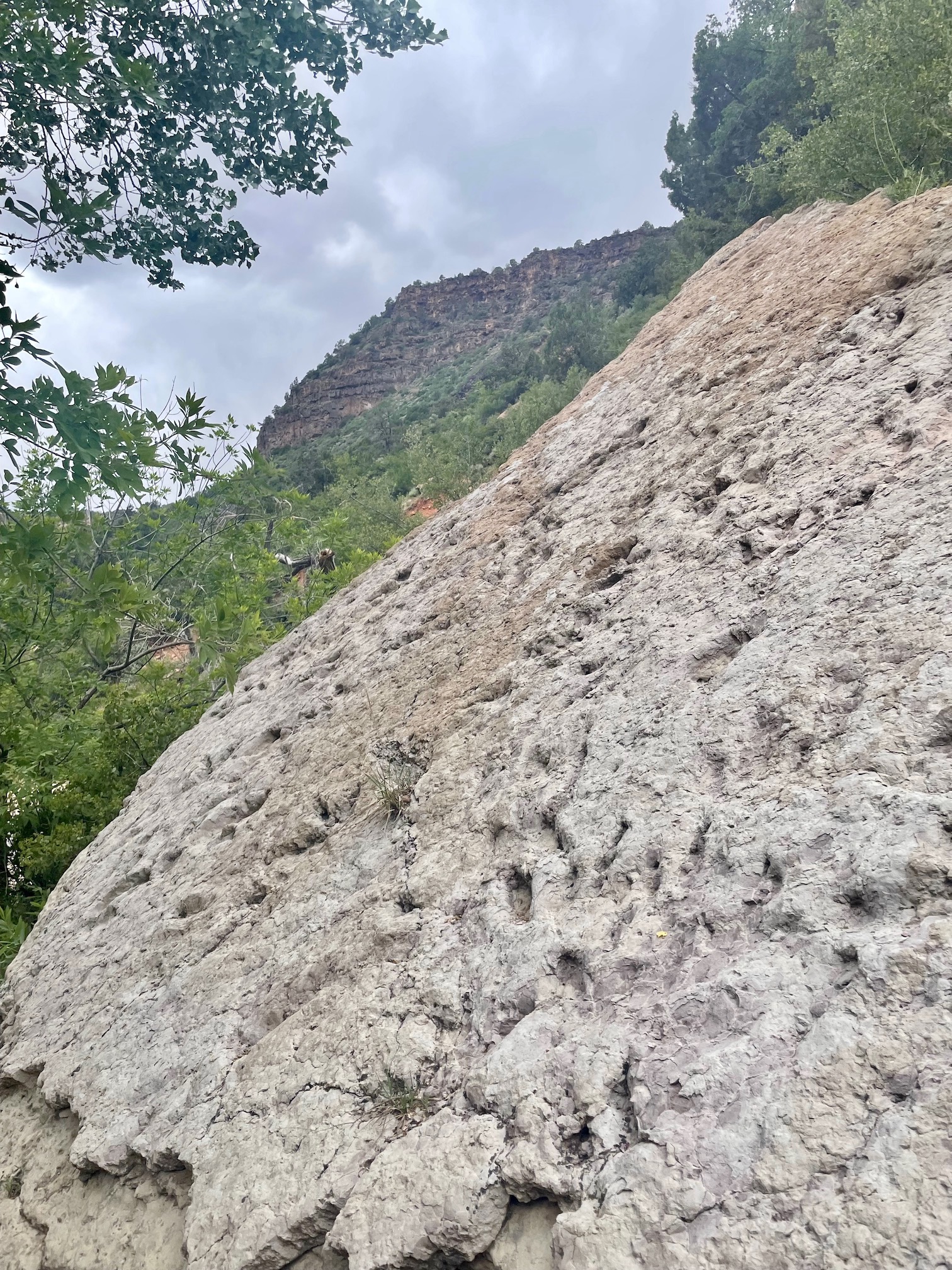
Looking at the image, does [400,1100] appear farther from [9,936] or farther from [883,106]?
[883,106]

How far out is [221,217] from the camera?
4.20 meters

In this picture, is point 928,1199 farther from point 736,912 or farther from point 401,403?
point 401,403

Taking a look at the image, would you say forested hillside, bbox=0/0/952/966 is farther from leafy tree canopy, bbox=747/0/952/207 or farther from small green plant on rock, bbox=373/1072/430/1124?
small green plant on rock, bbox=373/1072/430/1124

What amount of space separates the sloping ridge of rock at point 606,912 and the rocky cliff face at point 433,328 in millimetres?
67369

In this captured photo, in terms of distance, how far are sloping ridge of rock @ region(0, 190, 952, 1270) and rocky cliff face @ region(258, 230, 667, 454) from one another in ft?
221

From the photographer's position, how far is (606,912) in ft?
7.39

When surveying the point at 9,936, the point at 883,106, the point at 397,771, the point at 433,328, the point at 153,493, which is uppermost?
the point at 433,328

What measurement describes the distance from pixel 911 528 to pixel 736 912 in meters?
1.47

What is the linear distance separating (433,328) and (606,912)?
3301 inches

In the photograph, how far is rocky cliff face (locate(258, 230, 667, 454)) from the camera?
72000mm

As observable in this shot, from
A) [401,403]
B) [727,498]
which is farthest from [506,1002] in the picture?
[401,403]

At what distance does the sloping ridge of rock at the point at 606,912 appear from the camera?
1572 millimetres

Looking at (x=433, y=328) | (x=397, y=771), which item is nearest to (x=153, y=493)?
(x=397, y=771)

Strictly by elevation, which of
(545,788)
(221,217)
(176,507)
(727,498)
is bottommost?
(545,788)
